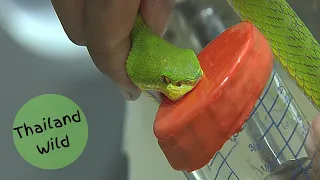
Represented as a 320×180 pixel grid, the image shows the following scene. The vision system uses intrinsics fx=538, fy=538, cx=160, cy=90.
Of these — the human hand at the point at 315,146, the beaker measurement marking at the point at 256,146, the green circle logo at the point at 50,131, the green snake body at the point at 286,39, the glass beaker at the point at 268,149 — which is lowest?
the green circle logo at the point at 50,131

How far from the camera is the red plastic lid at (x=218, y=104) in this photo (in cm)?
30

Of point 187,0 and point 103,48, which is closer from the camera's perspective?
point 103,48

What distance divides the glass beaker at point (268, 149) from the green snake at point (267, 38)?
0.09ft

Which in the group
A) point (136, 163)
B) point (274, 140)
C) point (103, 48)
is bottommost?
point (136, 163)

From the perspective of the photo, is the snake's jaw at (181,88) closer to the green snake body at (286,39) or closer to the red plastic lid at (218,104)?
the red plastic lid at (218,104)

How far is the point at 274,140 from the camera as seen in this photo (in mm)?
467

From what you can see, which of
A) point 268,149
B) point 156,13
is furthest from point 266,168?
point 156,13

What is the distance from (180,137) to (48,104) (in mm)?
314

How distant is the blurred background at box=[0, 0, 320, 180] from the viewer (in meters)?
0.58

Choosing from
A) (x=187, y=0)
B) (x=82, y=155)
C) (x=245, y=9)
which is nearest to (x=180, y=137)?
(x=245, y=9)

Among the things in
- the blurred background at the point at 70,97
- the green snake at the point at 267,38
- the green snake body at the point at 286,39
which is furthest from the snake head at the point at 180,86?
the blurred background at the point at 70,97

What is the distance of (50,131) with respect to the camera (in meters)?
0.58

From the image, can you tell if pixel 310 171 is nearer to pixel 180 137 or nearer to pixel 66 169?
pixel 180 137

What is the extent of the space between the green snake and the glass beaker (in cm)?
3
